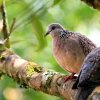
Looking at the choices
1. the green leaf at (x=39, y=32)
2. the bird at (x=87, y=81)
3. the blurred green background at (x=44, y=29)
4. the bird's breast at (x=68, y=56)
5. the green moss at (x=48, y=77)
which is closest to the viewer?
the bird at (x=87, y=81)

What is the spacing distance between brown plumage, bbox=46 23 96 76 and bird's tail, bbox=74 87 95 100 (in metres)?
0.80

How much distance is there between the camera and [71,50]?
172 inches

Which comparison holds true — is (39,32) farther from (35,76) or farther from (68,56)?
(35,76)

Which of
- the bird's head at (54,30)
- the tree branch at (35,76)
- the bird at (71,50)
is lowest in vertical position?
the tree branch at (35,76)

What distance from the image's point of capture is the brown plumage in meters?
4.34

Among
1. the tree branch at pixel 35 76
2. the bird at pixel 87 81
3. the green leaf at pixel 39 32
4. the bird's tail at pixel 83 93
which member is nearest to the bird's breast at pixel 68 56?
the tree branch at pixel 35 76

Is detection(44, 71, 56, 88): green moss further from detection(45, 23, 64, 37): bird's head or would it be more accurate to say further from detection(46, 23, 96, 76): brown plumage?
detection(45, 23, 64, 37): bird's head

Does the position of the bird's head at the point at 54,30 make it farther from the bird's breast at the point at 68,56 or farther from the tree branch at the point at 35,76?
the tree branch at the point at 35,76

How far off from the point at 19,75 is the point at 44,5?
0.68 meters

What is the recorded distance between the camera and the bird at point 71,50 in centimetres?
434

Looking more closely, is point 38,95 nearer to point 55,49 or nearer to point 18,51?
point 18,51

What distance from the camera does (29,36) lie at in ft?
20.5

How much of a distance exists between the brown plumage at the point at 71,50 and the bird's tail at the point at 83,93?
797mm

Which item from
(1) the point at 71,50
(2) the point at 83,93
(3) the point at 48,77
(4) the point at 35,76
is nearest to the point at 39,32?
(1) the point at 71,50
